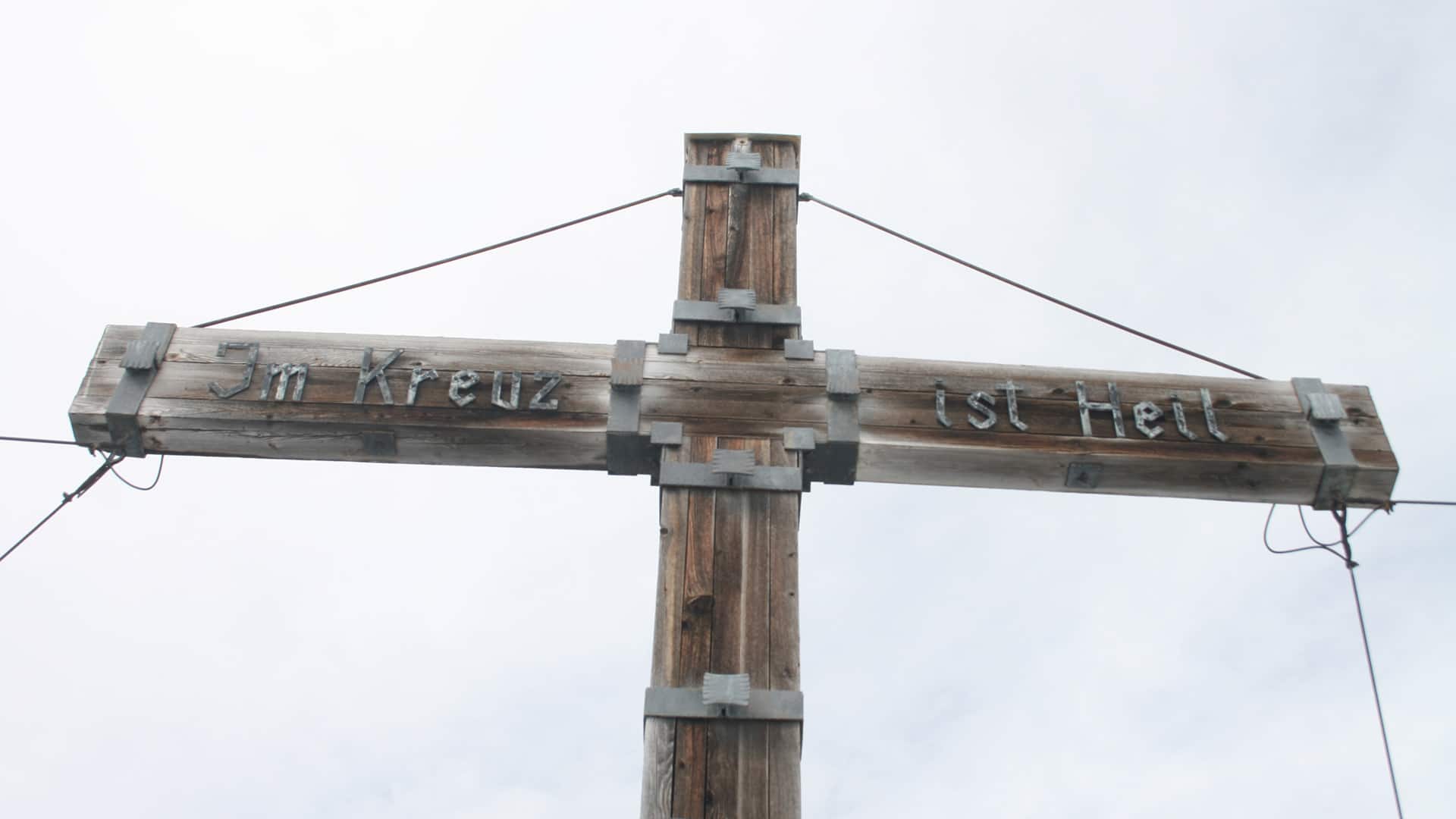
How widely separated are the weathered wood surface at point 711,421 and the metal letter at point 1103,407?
0.02m

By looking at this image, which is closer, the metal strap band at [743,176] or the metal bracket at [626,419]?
the metal bracket at [626,419]

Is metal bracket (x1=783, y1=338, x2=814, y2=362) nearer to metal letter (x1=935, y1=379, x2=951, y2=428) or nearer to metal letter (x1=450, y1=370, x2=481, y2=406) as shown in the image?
metal letter (x1=935, y1=379, x2=951, y2=428)

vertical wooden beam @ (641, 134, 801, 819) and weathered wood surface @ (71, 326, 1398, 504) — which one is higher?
weathered wood surface @ (71, 326, 1398, 504)

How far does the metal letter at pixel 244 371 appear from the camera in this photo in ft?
16.4

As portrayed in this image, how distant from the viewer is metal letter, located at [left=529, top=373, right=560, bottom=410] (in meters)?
4.99

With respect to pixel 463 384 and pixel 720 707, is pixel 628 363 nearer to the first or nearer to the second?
pixel 463 384

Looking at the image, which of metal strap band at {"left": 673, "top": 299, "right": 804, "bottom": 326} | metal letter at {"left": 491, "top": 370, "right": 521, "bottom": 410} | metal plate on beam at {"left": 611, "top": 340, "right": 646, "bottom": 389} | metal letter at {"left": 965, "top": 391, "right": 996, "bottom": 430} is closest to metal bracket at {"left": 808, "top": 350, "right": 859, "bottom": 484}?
metal strap band at {"left": 673, "top": 299, "right": 804, "bottom": 326}

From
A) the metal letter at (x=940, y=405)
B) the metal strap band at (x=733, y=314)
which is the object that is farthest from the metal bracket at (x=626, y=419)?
the metal letter at (x=940, y=405)

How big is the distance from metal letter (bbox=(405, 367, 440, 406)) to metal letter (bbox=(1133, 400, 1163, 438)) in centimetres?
265

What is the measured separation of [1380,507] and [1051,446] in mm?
1261

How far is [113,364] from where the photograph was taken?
200 inches

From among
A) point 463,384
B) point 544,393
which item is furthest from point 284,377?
point 544,393

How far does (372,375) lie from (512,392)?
1.76ft

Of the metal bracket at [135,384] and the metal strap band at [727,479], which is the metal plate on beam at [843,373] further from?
the metal bracket at [135,384]
